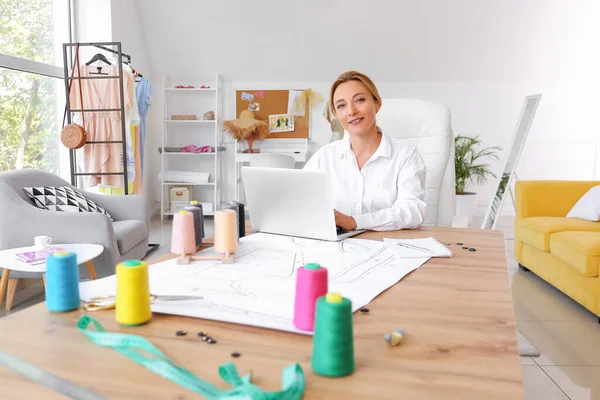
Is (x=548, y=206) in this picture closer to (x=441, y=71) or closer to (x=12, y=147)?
(x=441, y=71)

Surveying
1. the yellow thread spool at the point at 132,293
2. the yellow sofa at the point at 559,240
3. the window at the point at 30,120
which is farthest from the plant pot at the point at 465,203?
the yellow thread spool at the point at 132,293

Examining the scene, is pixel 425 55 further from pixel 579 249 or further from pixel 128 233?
pixel 128 233

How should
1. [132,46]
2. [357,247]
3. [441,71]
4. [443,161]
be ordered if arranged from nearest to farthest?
[357,247] < [443,161] < [132,46] < [441,71]

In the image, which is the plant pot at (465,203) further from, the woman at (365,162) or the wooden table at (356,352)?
the wooden table at (356,352)

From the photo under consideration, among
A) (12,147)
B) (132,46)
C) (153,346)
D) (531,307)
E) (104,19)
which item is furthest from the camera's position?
(132,46)

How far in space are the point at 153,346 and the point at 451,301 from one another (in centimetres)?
56

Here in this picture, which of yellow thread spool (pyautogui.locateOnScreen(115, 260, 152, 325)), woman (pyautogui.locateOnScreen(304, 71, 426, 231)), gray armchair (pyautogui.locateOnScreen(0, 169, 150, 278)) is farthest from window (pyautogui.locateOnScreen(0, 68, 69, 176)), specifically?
yellow thread spool (pyautogui.locateOnScreen(115, 260, 152, 325))

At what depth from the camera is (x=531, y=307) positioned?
2725 millimetres

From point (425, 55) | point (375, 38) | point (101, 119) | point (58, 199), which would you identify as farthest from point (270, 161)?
point (425, 55)

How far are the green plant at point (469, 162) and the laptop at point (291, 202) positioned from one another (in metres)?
4.05

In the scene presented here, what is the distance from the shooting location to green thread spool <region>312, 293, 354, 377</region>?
25.0 inches

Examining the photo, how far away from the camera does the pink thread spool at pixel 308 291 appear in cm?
A: 76

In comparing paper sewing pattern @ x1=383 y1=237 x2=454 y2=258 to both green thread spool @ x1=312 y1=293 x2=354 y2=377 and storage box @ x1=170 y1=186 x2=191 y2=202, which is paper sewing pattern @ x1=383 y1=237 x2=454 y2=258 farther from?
storage box @ x1=170 y1=186 x2=191 y2=202

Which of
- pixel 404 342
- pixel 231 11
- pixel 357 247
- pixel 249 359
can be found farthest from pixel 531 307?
pixel 231 11
